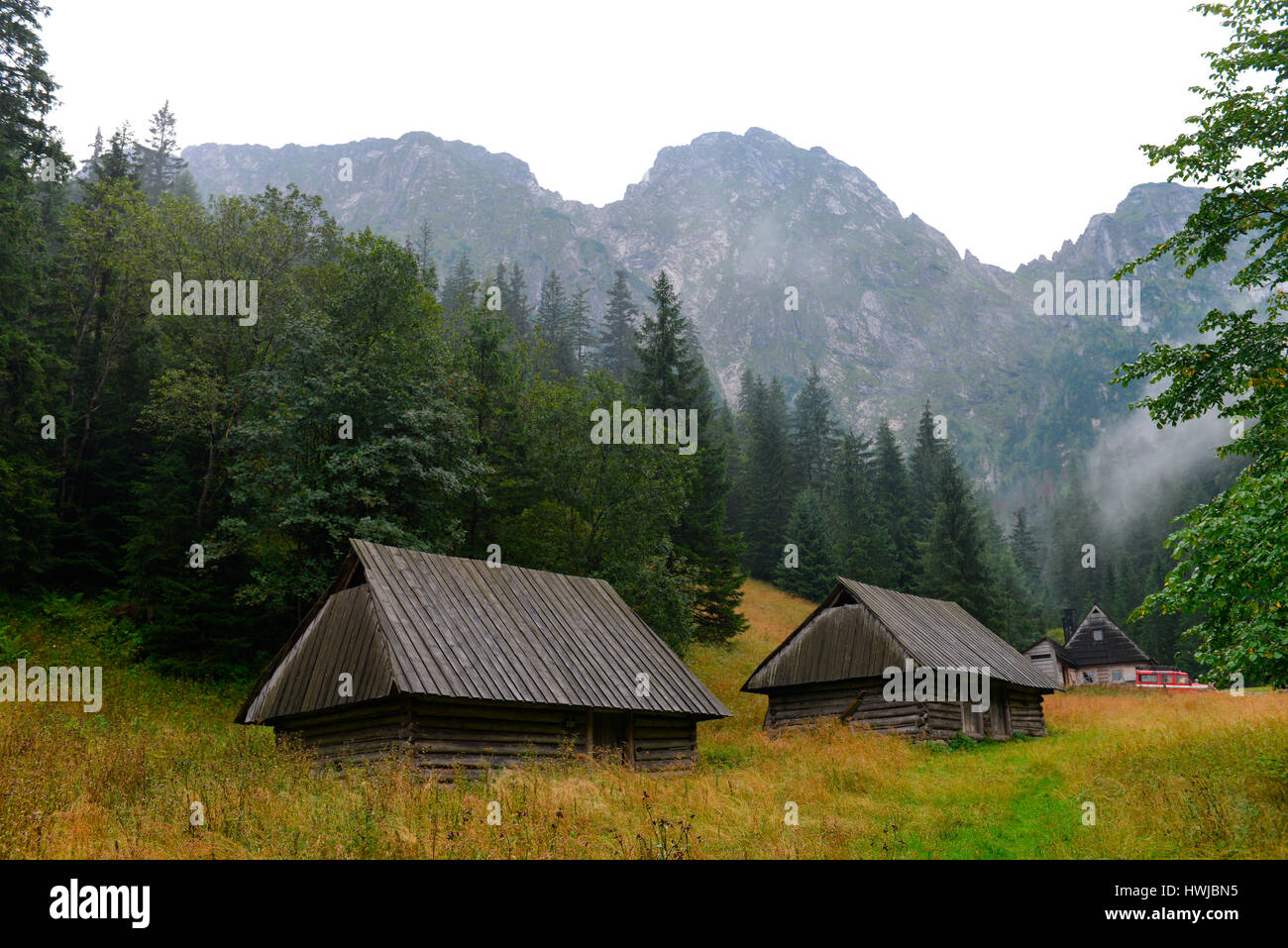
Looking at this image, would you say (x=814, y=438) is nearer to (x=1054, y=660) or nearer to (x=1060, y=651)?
(x=1060, y=651)

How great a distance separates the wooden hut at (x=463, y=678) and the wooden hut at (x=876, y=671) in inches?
311

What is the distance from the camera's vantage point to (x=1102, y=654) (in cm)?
7162

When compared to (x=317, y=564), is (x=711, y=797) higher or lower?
lower

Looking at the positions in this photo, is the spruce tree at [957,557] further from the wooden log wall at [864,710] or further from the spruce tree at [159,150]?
the spruce tree at [159,150]

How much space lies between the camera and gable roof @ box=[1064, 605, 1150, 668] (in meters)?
69.8

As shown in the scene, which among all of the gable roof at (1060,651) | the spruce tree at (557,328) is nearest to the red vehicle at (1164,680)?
the gable roof at (1060,651)

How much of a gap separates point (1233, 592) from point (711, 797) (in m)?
9.12

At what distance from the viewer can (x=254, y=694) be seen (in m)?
19.6

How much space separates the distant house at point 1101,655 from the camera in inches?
2751

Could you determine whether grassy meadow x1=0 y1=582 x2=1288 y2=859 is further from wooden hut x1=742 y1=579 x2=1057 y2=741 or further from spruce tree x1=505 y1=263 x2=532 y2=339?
spruce tree x1=505 y1=263 x2=532 y2=339
